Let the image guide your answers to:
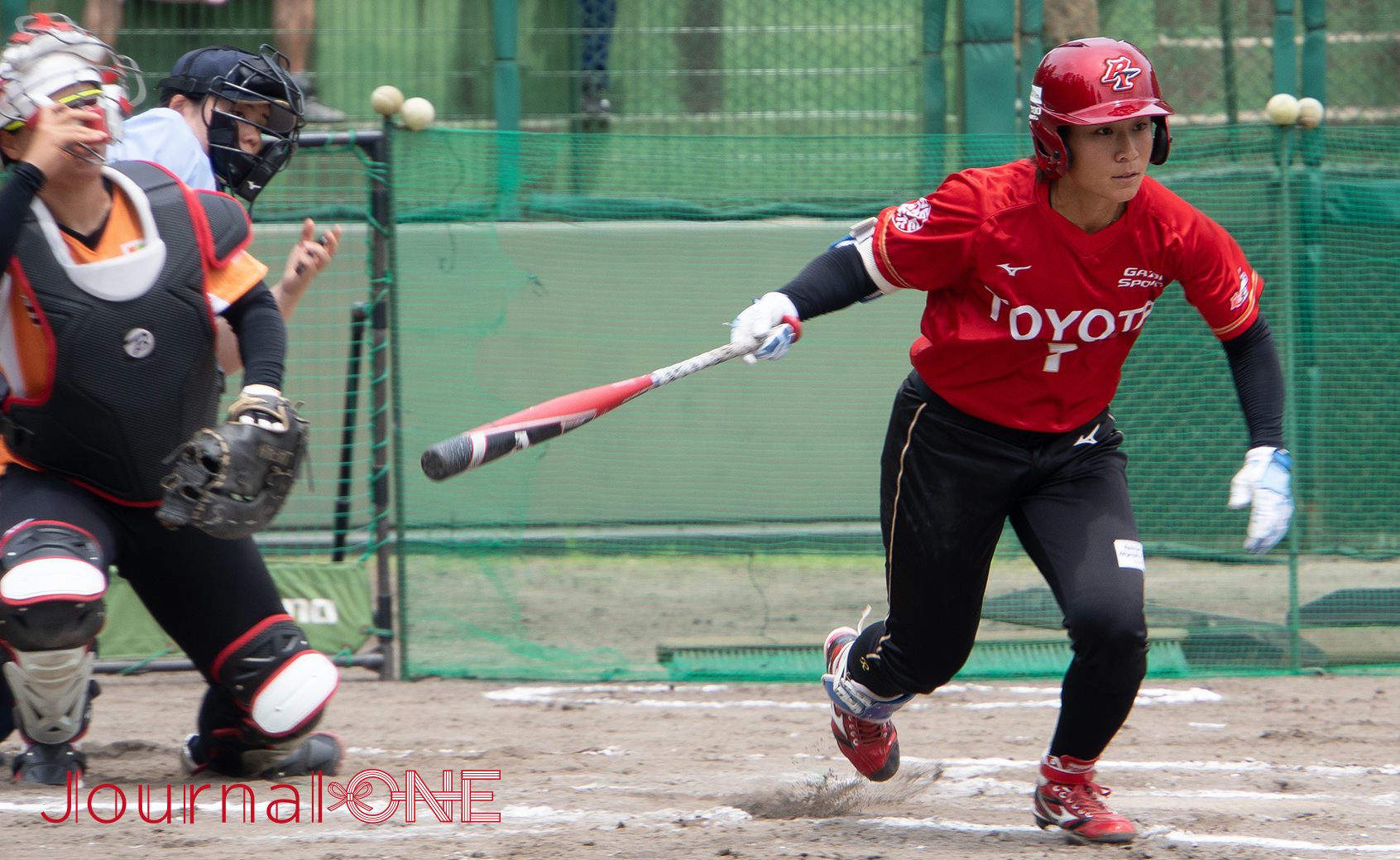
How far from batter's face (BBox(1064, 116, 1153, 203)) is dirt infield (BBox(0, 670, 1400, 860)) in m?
1.68

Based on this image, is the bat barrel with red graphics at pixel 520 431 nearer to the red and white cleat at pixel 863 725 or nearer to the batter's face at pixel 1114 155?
the red and white cleat at pixel 863 725

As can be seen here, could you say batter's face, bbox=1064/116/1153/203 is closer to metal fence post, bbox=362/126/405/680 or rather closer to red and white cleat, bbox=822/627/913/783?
red and white cleat, bbox=822/627/913/783

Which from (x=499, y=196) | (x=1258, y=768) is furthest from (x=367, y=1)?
(x=1258, y=768)

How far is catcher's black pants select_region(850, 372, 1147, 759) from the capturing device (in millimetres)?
3270

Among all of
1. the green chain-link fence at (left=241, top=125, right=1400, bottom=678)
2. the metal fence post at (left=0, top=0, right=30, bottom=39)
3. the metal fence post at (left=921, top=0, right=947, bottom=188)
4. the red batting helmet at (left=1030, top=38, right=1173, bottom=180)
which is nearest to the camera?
the red batting helmet at (left=1030, top=38, right=1173, bottom=180)

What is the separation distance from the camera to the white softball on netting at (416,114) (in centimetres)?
558

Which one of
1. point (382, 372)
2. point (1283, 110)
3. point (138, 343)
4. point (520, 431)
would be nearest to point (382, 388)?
point (382, 372)

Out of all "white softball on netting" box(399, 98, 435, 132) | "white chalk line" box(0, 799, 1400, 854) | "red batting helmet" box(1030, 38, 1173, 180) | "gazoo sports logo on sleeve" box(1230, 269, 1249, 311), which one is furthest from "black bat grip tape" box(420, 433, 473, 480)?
"white softball on netting" box(399, 98, 435, 132)

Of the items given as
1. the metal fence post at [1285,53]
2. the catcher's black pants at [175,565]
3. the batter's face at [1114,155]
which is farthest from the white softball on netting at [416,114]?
the metal fence post at [1285,53]

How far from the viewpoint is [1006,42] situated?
779cm

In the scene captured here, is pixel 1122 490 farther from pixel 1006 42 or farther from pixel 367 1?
pixel 367 1

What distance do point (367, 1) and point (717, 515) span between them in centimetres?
410

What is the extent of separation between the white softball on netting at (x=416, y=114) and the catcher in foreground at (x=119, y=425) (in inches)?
67.1

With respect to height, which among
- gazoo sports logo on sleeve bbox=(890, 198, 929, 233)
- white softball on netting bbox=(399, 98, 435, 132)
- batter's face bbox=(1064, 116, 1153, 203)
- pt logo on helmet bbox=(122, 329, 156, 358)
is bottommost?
pt logo on helmet bbox=(122, 329, 156, 358)
